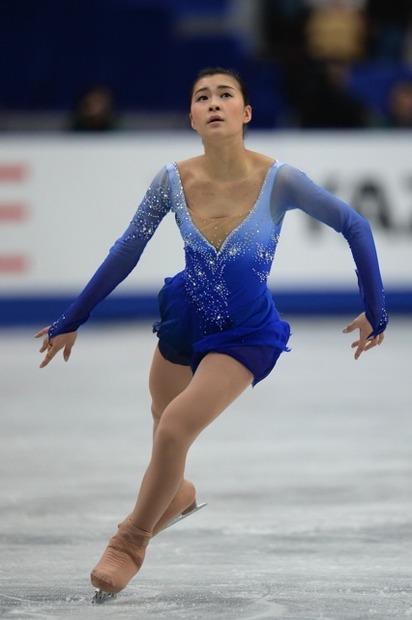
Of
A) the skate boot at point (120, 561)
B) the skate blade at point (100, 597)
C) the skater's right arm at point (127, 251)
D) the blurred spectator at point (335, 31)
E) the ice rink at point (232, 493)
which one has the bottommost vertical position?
the ice rink at point (232, 493)

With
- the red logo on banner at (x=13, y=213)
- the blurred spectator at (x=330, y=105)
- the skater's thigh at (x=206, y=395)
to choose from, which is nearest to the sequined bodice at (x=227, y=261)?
the skater's thigh at (x=206, y=395)

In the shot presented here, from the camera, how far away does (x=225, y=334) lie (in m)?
3.96

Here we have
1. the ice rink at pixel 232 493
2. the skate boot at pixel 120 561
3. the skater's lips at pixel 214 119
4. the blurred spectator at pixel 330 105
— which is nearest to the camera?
the skate boot at pixel 120 561

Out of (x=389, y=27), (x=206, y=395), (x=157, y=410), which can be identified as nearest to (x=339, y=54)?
(x=389, y=27)

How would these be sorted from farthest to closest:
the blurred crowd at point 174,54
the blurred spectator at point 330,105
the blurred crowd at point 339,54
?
the blurred crowd at point 174,54, the blurred crowd at point 339,54, the blurred spectator at point 330,105

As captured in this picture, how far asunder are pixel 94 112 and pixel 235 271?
699cm

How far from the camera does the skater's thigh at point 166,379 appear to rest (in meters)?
4.10

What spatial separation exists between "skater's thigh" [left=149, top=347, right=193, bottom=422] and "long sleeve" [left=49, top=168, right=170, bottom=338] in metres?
0.25

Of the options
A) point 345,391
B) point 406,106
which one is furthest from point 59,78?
point 345,391

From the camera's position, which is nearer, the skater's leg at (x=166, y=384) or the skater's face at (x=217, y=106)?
the skater's face at (x=217, y=106)

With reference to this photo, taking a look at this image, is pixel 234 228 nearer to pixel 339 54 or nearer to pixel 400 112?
pixel 400 112

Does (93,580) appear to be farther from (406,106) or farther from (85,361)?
(406,106)

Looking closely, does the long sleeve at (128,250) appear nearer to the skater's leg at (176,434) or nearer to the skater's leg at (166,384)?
the skater's leg at (166,384)

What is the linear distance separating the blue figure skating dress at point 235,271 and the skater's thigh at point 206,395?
0.16 feet
